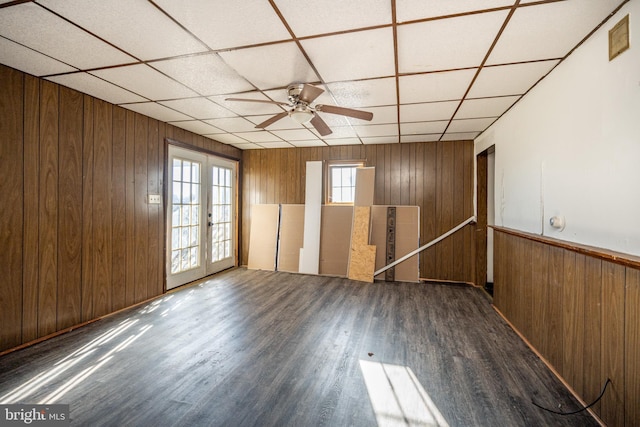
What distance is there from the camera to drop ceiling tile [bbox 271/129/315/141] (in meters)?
4.43

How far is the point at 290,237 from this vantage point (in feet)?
18.0

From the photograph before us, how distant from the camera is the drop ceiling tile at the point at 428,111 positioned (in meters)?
3.23

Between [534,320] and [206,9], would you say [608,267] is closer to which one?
[534,320]

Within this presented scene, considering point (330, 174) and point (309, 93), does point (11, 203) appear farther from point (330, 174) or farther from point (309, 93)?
point (330, 174)

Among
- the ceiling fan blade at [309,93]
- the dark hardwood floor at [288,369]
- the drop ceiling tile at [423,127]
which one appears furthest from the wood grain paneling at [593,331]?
the drop ceiling tile at [423,127]

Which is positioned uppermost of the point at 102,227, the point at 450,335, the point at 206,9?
the point at 206,9

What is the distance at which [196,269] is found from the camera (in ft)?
15.6

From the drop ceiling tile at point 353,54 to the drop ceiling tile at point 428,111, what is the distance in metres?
0.96

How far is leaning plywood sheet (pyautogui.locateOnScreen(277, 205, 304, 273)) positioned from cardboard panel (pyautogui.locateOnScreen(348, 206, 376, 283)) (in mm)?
1070

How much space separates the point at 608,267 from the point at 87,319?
4.63 meters

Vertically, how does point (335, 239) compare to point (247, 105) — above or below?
below

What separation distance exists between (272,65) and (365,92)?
103cm

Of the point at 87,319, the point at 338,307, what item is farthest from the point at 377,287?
the point at 87,319

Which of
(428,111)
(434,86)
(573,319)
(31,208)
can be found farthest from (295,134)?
(573,319)
